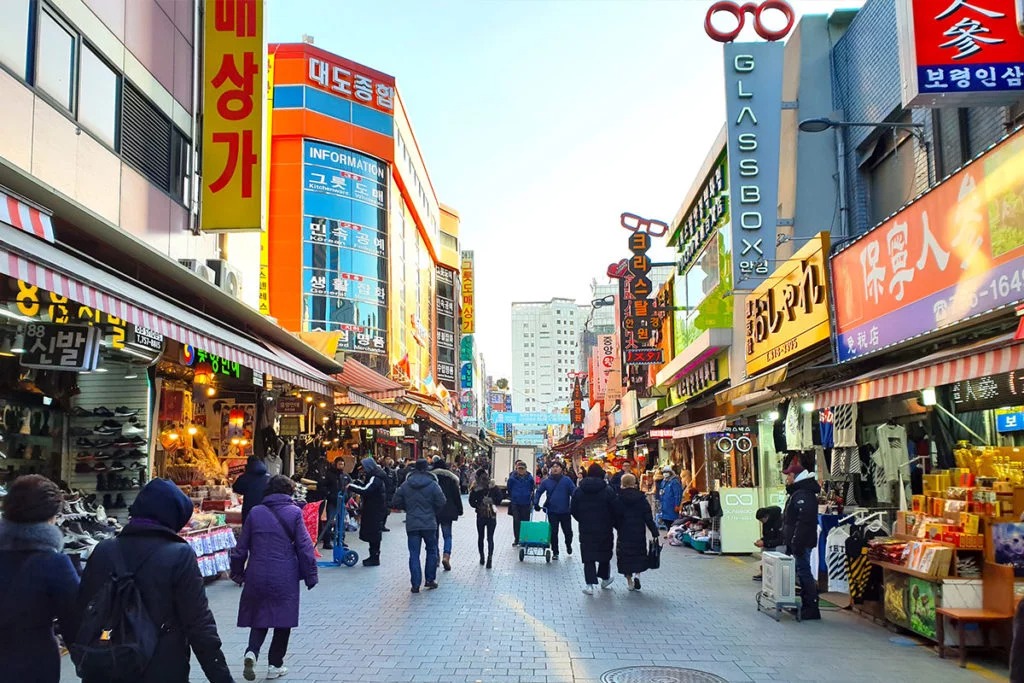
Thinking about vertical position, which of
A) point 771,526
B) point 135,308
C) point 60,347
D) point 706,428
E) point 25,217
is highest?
point 25,217

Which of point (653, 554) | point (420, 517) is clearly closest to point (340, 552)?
point (420, 517)

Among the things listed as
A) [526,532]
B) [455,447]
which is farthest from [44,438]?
[455,447]

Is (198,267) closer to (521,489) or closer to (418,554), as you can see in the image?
(418,554)

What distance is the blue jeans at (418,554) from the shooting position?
37.0 ft

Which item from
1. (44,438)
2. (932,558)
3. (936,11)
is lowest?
(932,558)

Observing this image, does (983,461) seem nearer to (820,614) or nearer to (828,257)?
(820,614)

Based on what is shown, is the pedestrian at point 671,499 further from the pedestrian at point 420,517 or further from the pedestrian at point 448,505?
the pedestrian at point 420,517

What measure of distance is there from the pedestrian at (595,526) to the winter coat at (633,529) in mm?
166

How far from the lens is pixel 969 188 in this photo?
8.51 m

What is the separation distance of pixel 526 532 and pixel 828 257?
6962 mm

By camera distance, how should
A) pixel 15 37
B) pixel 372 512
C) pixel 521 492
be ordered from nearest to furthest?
1. pixel 15 37
2. pixel 372 512
3. pixel 521 492

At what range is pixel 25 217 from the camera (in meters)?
7.11

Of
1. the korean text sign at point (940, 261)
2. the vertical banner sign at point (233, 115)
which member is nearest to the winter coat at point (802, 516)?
the korean text sign at point (940, 261)

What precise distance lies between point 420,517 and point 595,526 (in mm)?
2418
